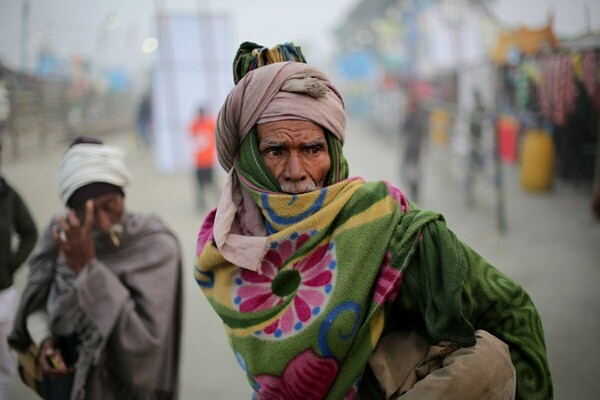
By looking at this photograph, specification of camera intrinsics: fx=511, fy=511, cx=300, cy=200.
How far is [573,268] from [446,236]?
4.69 meters

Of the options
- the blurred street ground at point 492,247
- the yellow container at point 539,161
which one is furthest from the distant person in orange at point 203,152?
the yellow container at point 539,161

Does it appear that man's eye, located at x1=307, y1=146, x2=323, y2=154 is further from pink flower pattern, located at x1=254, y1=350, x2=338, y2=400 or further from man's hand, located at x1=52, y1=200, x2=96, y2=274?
man's hand, located at x1=52, y1=200, x2=96, y2=274

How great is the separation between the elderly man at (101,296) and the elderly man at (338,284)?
858 millimetres

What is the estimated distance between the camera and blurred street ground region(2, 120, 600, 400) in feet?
11.8

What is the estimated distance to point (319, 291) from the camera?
128cm

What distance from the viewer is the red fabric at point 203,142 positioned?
898cm

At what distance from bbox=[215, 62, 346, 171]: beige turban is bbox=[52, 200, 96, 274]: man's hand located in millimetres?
923

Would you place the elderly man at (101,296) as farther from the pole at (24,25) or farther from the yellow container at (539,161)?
the yellow container at (539,161)

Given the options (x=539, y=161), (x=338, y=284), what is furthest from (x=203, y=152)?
(x=338, y=284)

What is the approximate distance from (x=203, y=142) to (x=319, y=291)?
8.12 meters

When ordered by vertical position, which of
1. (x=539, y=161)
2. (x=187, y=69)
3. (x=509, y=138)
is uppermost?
(x=187, y=69)

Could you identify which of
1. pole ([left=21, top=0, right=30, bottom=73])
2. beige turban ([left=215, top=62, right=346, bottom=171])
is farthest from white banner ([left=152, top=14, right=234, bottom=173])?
beige turban ([left=215, top=62, right=346, bottom=171])

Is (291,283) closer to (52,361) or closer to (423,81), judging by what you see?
(52,361)

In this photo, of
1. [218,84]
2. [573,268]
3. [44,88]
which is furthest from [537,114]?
[44,88]
